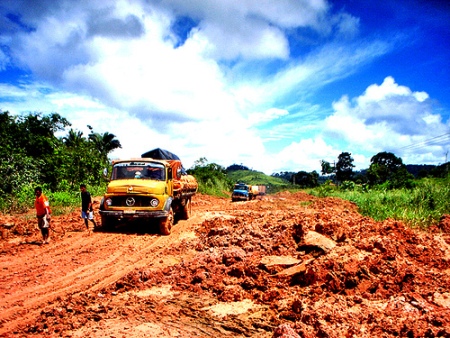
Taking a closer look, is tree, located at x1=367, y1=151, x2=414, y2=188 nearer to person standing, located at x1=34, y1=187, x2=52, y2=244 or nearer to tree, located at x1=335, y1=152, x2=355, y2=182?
tree, located at x1=335, y1=152, x2=355, y2=182

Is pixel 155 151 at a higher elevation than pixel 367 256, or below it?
higher

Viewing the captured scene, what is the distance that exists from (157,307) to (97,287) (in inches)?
65.1

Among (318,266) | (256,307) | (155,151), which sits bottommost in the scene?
(256,307)

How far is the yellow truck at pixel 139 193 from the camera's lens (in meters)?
11.0

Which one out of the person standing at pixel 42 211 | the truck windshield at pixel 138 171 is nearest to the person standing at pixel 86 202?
the truck windshield at pixel 138 171

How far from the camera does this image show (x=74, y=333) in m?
4.42

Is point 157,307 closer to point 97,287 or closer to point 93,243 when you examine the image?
point 97,287

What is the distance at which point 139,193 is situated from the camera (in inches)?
434

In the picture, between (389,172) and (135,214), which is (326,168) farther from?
(135,214)

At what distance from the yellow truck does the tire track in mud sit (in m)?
0.63

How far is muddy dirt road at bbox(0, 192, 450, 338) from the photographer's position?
14.7 feet

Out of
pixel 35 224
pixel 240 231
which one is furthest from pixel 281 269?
pixel 35 224

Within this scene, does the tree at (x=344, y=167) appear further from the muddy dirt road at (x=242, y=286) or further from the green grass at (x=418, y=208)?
the muddy dirt road at (x=242, y=286)

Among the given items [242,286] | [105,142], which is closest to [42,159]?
[105,142]
